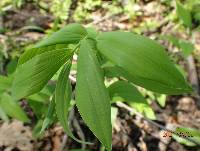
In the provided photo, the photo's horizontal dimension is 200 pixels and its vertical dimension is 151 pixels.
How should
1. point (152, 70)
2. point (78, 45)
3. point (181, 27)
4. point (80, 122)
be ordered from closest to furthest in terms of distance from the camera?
point (152, 70)
point (78, 45)
point (80, 122)
point (181, 27)

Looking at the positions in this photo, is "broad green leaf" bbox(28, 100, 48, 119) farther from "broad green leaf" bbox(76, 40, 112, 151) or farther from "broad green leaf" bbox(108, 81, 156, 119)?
"broad green leaf" bbox(76, 40, 112, 151)

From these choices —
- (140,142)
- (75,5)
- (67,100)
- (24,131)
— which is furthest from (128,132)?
(75,5)

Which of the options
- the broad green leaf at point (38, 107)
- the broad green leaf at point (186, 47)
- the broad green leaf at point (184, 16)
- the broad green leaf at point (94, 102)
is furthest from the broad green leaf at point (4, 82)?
the broad green leaf at point (184, 16)

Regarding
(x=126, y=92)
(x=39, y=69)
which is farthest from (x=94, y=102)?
(x=126, y=92)

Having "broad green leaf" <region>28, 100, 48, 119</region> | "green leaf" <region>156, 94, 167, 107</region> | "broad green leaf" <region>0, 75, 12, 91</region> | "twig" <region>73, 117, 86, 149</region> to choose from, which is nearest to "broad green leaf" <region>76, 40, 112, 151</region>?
"broad green leaf" <region>0, 75, 12, 91</region>

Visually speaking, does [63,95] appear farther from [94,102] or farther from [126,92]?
[126,92]

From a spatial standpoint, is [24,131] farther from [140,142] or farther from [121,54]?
[121,54]
